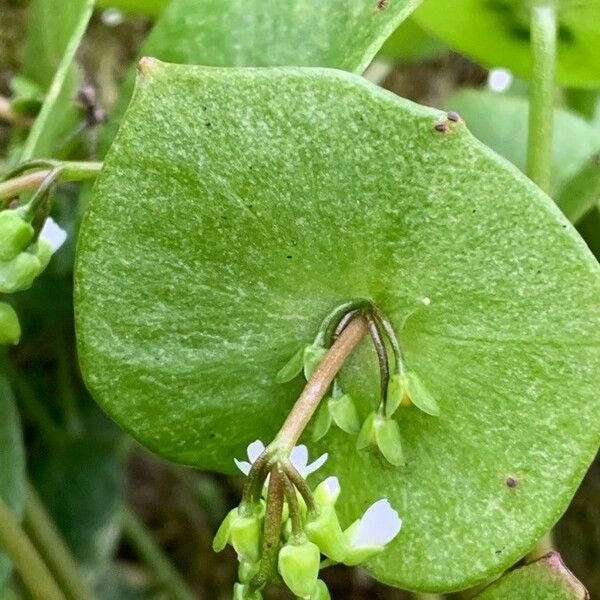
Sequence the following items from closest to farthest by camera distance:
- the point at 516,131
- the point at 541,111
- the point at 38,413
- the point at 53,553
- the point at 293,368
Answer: the point at 293,368
the point at 541,111
the point at 53,553
the point at 516,131
the point at 38,413

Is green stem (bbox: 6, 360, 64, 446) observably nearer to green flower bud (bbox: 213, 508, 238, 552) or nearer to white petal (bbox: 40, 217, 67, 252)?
white petal (bbox: 40, 217, 67, 252)

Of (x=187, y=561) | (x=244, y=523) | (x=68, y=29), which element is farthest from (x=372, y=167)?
(x=187, y=561)

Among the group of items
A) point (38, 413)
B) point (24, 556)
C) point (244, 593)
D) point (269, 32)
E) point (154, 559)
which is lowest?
point (154, 559)

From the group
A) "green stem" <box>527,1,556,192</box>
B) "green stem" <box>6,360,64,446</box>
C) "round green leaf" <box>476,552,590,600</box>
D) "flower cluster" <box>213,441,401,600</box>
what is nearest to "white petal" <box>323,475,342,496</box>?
"flower cluster" <box>213,441,401,600</box>

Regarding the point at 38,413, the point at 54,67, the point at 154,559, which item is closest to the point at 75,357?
the point at 38,413

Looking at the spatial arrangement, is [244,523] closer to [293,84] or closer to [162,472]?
[293,84]

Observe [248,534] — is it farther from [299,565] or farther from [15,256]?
[15,256]
